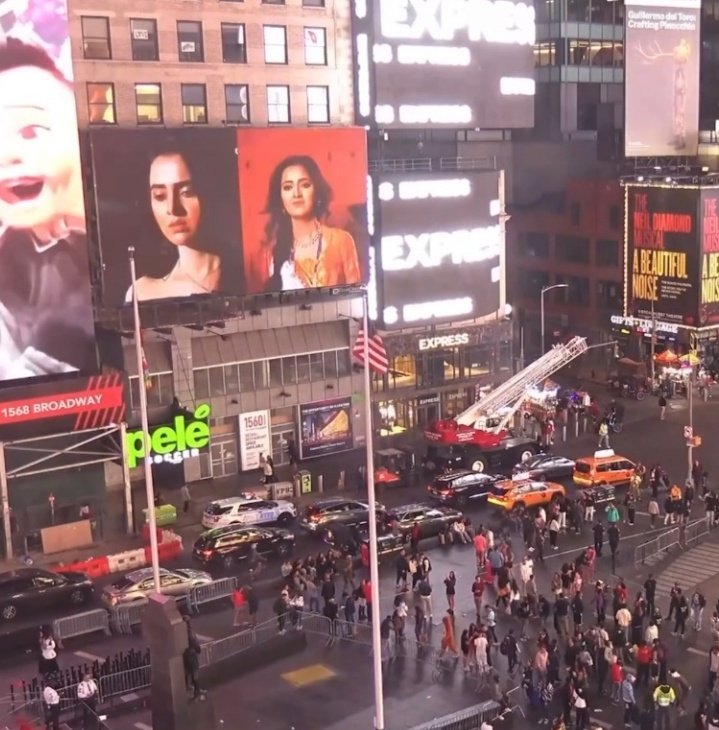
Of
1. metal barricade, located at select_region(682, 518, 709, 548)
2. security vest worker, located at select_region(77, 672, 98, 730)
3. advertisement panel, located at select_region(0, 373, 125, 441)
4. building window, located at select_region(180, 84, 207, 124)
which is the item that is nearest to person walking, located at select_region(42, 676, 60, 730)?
security vest worker, located at select_region(77, 672, 98, 730)

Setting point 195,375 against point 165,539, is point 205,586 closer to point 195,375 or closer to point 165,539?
point 165,539

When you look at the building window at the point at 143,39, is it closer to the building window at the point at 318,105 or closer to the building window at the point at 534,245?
the building window at the point at 318,105

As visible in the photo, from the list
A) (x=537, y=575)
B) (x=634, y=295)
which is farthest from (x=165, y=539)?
(x=634, y=295)

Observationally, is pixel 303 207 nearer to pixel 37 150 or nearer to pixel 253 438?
pixel 253 438

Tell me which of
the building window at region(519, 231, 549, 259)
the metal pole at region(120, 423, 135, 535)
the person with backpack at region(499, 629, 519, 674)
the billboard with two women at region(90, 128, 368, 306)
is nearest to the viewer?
the person with backpack at region(499, 629, 519, 674)

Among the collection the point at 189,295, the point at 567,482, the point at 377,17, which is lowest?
the point at 567,482

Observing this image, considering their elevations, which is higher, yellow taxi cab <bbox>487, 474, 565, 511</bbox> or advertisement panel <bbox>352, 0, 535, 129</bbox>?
advertisement panel <bbox>352, 0, 535, 129</bbox>

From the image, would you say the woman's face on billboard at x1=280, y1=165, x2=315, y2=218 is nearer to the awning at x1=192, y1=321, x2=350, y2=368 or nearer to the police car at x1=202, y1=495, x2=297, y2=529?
the awning at x1=192, y1=321, x2=350, y2=368
